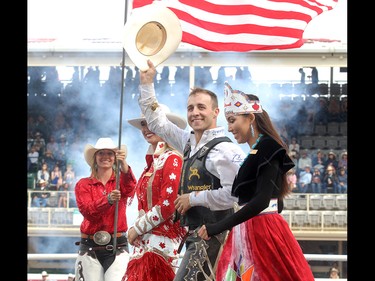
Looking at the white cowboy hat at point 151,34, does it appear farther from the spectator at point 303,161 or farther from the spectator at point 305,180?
the spectator at point 303,161

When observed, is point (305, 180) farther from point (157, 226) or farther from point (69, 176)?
point (157, 226)

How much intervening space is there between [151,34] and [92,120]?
480 inches

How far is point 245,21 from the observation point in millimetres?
8773

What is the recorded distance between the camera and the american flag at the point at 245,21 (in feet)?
28.4

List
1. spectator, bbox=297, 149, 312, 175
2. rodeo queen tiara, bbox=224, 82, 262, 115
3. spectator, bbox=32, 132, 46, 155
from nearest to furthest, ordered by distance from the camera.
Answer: rodeo queen tiara, bbox=224, 82, 262, 115
spectator, bbox=297, 149, 312, 175
spectator, bbox=32, 132, 46, 155

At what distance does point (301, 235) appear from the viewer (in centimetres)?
1867

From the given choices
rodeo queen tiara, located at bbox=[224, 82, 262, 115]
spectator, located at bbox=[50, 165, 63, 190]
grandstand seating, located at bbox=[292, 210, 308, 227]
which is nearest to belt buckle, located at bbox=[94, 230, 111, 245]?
rodeo queen tiara, located at bbox=[224, 82, 262, 115]

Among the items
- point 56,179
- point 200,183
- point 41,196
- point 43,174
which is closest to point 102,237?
point 200,183

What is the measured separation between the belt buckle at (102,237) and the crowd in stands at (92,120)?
9062mm

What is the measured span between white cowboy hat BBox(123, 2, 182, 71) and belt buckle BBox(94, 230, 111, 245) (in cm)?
185

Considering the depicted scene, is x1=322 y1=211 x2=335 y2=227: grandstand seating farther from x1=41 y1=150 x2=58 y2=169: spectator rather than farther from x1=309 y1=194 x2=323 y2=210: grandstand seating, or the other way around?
x1=41 y1=150 x2=58 y2=169: spectator

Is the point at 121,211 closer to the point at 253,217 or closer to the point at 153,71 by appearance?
the point at 153,71

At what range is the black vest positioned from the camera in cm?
638
